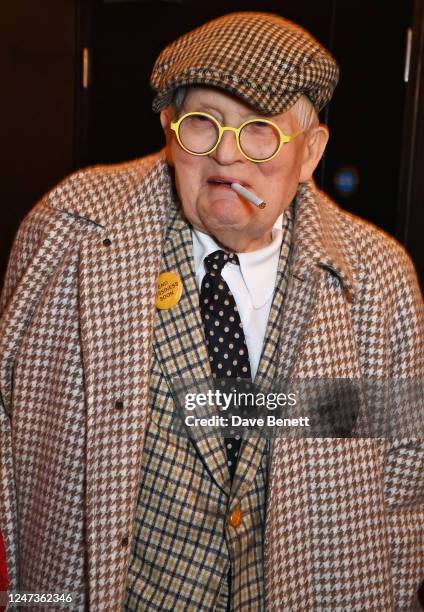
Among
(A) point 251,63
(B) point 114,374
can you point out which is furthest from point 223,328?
(A) point 251,63

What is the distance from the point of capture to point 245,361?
1.37 m

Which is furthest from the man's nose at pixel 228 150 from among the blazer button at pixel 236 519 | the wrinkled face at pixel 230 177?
the blazer button at pixel 236 519

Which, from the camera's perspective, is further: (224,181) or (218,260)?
(218,260)

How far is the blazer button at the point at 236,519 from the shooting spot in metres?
1.31

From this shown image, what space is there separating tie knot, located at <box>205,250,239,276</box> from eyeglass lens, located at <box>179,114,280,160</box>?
181 mm

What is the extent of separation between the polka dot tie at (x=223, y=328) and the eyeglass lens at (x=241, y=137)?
7.3 inches

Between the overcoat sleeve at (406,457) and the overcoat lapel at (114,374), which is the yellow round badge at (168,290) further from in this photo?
the overcoat sleeve at (406,457)

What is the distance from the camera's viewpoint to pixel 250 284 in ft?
4.60

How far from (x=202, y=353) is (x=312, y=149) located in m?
0.40

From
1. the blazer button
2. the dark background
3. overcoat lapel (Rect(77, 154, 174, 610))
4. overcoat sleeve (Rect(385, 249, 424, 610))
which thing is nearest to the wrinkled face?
overcoat lapel (Rect(77, 154, 174, 610))

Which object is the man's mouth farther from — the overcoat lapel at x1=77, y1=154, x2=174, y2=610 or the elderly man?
the overcoat lapel at x1=77, y1=154, x2=174, y2=610

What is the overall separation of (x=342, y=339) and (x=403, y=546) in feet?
1.25

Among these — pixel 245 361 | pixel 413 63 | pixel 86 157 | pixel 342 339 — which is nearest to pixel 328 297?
pixel 342 339

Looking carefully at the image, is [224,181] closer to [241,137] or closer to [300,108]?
[241,137]
